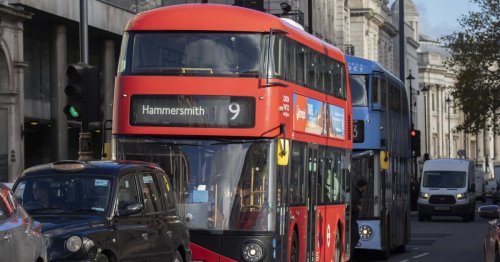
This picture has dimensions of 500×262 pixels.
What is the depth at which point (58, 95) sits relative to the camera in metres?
45.3

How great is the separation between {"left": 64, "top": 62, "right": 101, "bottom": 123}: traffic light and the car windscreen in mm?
4007

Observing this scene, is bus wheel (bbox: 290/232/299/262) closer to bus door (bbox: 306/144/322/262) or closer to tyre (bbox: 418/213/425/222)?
bus door (bbox: 306/144/322/262)

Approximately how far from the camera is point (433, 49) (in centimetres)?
19475

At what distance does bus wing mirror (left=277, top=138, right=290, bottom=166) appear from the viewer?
1872 cm

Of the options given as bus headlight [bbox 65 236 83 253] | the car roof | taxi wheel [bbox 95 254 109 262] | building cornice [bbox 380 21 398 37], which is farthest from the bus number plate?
building cornice [bbox 380 21 398 37]

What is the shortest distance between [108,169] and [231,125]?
3.35 meters

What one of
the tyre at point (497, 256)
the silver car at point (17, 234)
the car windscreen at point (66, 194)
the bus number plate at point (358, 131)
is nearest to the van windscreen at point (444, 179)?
the bus number plate at point (358, 131)

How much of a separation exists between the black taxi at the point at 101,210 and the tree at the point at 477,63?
5395 cm

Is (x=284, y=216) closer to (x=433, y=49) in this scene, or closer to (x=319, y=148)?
(x=319, y=148)

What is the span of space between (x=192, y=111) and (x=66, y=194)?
3.80 metres

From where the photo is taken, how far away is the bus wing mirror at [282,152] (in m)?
18.7

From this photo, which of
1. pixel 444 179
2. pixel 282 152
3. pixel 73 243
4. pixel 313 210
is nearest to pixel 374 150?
pixel 313 210

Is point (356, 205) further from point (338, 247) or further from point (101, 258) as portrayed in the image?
point (101, 258)

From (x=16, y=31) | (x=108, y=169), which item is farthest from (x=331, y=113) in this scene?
(x=16, y=31)
